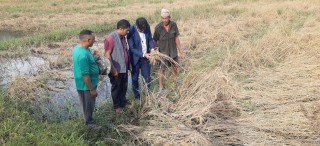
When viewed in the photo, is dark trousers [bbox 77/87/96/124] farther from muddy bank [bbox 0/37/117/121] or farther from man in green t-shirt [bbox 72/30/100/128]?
muddy bank [bbox 0/37/117/121]

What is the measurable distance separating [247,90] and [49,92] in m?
3.69

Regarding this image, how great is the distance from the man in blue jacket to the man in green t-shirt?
1.01m

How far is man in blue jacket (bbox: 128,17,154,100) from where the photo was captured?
16.6ft

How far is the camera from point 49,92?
6254mm

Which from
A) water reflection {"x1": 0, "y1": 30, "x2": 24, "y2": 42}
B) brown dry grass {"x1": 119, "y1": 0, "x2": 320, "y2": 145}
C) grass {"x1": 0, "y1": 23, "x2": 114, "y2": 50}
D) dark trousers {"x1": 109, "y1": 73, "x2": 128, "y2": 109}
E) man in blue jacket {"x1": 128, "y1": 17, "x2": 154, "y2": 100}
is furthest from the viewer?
water reflection {"x1": 0, "y1": 30, "x2": 24, "y2": 42}

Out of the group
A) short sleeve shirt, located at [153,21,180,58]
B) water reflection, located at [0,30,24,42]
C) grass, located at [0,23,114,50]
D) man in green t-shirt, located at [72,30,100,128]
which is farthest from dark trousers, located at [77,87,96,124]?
water reflection, located at [0,30,24,42]

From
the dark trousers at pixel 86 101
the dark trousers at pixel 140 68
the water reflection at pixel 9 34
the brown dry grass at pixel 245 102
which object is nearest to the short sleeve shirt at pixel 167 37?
the dark trousers at pixel 140 68

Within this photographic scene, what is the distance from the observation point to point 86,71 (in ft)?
13.1

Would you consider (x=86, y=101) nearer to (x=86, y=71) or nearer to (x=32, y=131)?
(x=86, y=71)

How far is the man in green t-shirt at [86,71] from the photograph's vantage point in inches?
156

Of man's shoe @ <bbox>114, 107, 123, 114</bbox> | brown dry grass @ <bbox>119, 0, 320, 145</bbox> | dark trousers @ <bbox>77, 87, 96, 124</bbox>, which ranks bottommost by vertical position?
man's shoe @ <bbox>114, 107, 123, 114</bbox>

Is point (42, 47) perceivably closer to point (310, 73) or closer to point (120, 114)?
point (120, 114)

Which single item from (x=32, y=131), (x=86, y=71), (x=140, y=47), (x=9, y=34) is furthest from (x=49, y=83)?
(x=9, y=34)

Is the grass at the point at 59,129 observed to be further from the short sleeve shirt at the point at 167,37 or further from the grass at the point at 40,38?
the grass at the point at 40,38
